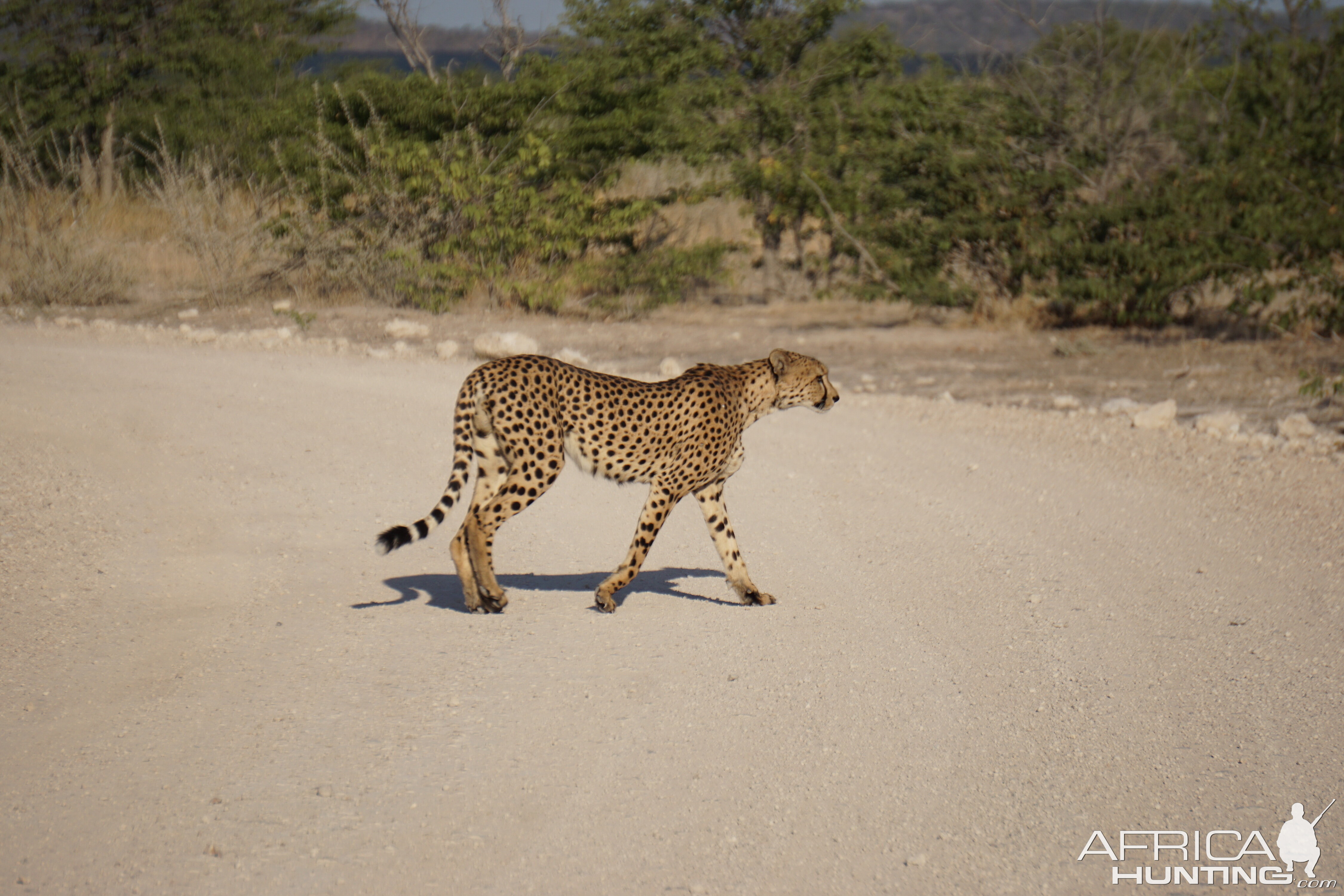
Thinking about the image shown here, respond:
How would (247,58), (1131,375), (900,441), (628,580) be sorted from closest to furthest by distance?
(628,580) → (900,441) → (1131,375) → (247,58)

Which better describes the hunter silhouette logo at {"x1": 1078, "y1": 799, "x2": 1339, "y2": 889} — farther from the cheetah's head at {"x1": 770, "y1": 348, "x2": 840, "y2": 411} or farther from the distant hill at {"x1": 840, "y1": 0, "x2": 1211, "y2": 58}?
the distant hill at {"x1": 840, "y1": 0, "x2": 1211, "y2": 58}

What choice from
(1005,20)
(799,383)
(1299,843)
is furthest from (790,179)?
(1299,843)

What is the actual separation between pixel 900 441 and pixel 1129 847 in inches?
253

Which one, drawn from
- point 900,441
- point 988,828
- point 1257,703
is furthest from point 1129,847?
point 900,441

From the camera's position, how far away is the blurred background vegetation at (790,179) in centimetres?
1484

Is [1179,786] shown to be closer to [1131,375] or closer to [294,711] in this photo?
[294,711]

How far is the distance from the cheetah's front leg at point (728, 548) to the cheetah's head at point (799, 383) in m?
0.57

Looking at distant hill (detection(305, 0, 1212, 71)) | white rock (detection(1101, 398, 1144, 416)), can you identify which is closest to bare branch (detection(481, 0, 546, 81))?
distant hill (detection(305, 0, 1212, 71))

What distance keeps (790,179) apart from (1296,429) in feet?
30.1

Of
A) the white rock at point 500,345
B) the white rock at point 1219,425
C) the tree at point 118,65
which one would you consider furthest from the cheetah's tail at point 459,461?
the tree at point 118,65

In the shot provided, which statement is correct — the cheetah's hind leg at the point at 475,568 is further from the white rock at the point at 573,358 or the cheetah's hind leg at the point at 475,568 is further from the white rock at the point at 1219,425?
the white rock at the point at 573,358

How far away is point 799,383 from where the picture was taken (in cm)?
616

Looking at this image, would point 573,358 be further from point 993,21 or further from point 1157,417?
point 993,21

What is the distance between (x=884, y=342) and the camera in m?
15.7
